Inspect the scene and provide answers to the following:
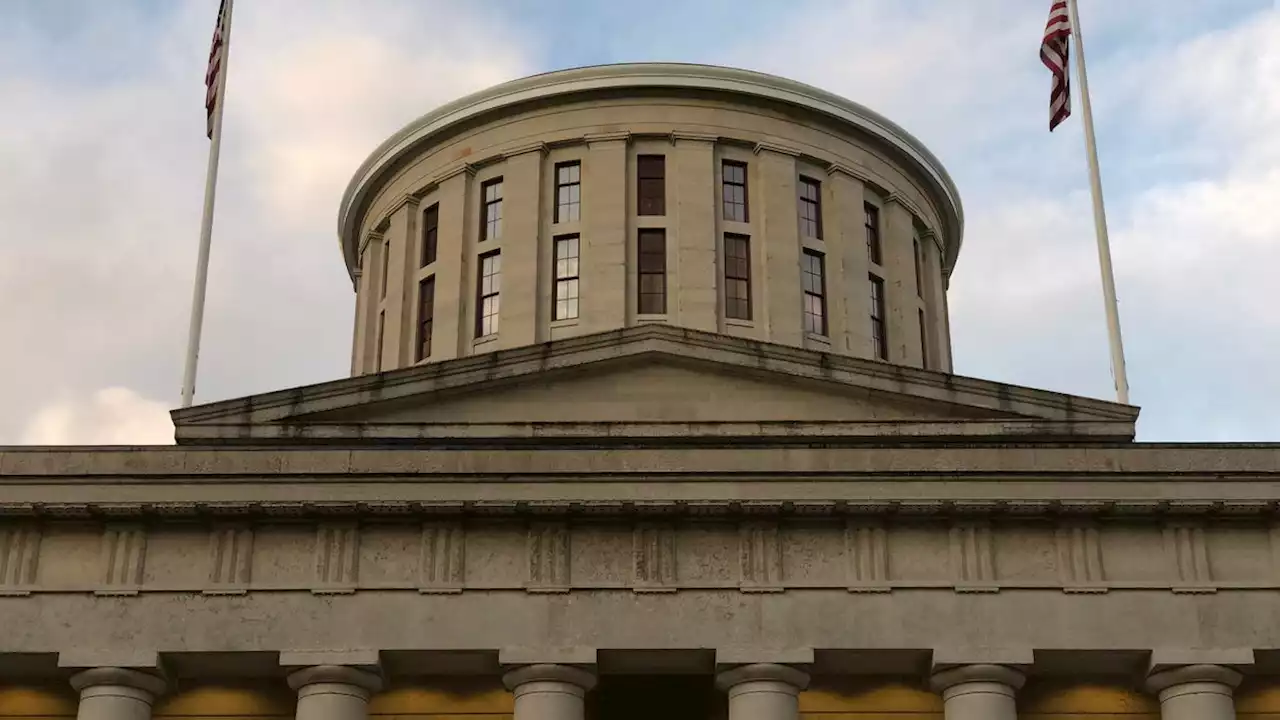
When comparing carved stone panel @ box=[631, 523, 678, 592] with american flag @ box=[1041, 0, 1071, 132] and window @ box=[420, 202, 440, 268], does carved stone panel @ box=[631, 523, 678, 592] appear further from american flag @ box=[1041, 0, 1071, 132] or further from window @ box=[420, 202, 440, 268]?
window @ box=[420, 202, 440, 268]

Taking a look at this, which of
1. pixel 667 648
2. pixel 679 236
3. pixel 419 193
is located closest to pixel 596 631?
pixel 667 648

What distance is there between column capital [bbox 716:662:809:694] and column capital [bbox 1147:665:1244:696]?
5.14m

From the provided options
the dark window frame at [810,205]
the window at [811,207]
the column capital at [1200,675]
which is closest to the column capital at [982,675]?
the column capital at [1200,675]

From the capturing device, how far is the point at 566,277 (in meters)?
40.3

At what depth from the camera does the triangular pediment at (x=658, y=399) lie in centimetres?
2886

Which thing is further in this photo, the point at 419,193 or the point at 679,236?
the point at 419,193

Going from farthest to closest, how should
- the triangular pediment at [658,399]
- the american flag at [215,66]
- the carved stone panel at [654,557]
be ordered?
the american flag at [215,66]
the triangular pediment at [658,399]
the carved stone panel at [654,557]

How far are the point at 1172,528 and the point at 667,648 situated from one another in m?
7.62

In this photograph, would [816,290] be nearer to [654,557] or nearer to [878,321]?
[878,321]

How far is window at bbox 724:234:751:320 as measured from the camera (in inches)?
1566

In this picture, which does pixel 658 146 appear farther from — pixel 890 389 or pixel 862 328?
pixel 890 389

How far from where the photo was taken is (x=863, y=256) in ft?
137

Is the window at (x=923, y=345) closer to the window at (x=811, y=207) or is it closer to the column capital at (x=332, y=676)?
the window at (x=811, y=207)

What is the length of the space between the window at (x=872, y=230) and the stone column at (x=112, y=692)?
72.4 feet
